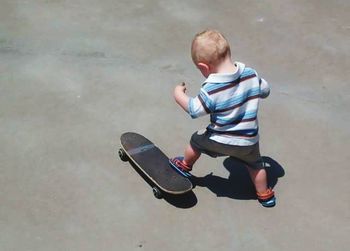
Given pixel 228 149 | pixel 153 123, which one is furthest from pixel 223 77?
pixel 153 123

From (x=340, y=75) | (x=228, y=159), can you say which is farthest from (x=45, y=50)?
(x=340, y=75)

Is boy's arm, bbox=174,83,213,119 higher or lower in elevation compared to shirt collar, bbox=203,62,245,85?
lower

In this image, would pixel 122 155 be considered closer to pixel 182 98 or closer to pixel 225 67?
pixel 182 98

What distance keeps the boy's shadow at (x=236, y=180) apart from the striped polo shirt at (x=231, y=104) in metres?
0.39

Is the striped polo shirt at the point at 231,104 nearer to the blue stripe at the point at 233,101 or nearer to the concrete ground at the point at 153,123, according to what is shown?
the blue stripe at the point at 233,101

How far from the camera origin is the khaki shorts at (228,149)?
123 inches

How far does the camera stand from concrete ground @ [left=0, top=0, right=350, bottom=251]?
10.2ft

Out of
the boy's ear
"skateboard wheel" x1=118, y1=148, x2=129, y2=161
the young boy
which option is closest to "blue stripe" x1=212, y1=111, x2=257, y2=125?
the young boy

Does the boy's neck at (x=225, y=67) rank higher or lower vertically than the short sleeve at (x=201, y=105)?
higher

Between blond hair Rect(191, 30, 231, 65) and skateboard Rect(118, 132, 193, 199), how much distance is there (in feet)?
2.53

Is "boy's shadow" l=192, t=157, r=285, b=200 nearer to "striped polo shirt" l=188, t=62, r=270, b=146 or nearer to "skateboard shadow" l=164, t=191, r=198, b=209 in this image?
"skateboard shadow" l=164, t=191, r=198, b=209

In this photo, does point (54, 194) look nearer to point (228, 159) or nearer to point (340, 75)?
point (228, 159)

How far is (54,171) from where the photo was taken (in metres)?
3.44

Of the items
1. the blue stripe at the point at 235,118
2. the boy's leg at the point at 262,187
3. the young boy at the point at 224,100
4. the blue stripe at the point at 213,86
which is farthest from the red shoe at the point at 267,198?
the blue stripe at the point at 213,86
